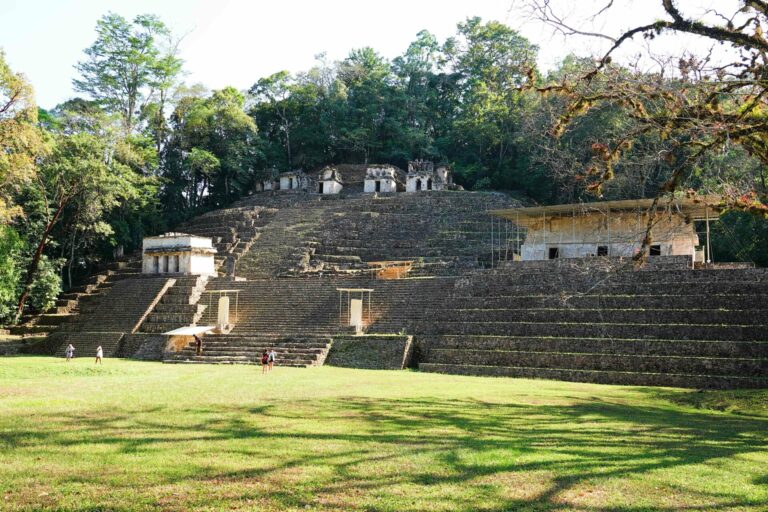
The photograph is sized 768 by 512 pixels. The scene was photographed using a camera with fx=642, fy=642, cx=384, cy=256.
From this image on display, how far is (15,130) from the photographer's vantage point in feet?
72.7

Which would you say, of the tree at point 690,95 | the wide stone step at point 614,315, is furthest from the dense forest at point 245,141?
the tree at point 690,95

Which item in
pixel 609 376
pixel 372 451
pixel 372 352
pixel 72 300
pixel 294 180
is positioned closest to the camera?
pixel 372 451

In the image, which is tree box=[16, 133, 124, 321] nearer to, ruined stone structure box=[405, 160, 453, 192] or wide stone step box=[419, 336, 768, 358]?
wide stone step box=[419, 336, 768, 358]

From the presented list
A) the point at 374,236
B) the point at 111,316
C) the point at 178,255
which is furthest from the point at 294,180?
the point at 111,316

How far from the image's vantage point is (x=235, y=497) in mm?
4926

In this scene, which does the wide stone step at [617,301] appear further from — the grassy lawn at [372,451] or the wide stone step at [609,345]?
the grassy lawn at [372,451]

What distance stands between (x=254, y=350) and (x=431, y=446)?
1507cm

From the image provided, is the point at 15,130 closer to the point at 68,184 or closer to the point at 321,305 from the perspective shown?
the point at 68,184

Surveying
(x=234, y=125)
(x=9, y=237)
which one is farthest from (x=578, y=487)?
(x=234, y=125)

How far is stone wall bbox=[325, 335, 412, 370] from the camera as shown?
18781mm

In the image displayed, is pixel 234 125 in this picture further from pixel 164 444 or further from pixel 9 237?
pixel 164 444

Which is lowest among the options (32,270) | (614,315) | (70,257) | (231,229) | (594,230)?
(614,315)

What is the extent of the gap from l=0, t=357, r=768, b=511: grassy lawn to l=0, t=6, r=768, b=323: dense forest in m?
14.1

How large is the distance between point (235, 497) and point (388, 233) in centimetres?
3229
